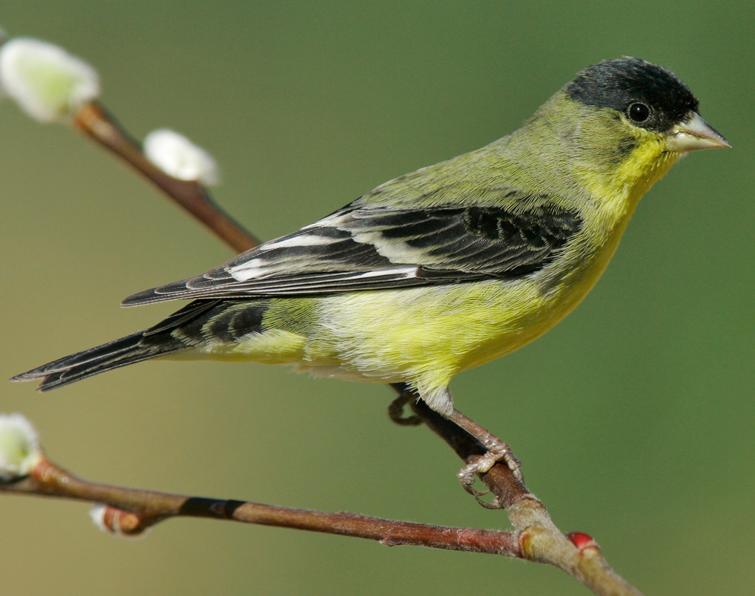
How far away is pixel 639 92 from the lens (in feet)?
12.8

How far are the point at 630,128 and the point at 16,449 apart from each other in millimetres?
2602

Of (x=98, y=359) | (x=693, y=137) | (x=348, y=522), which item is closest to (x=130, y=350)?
(x=98, y=359)

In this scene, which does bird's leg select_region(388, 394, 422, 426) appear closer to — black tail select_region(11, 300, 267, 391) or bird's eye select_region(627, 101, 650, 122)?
black tail select_region(11, 300, 267, 391)

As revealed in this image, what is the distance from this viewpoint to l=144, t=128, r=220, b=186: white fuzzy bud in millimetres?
3100

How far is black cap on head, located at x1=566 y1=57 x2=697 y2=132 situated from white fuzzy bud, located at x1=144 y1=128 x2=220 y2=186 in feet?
5.29

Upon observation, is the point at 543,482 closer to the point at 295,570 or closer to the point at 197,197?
the point at 295,570

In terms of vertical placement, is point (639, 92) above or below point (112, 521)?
above

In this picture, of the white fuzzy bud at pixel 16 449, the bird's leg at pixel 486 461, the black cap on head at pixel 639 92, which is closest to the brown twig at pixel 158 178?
the white fuzzy bud at pixel 16 449

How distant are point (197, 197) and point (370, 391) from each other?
243cm

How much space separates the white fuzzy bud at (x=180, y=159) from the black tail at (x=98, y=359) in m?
0.56

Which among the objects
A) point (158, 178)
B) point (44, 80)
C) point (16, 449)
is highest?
point (44, 80)

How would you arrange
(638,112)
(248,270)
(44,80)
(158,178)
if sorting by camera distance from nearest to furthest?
(44,80) → (158,178) → (248,270) → (638,112)

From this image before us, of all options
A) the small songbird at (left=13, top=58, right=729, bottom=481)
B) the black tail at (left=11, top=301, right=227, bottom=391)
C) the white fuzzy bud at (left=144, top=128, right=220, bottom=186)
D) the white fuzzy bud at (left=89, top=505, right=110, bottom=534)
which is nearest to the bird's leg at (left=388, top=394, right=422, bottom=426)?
the small songbird at (left=13, top=58, right=729, bottom=481)

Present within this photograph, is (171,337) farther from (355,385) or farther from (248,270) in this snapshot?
(355,385)
